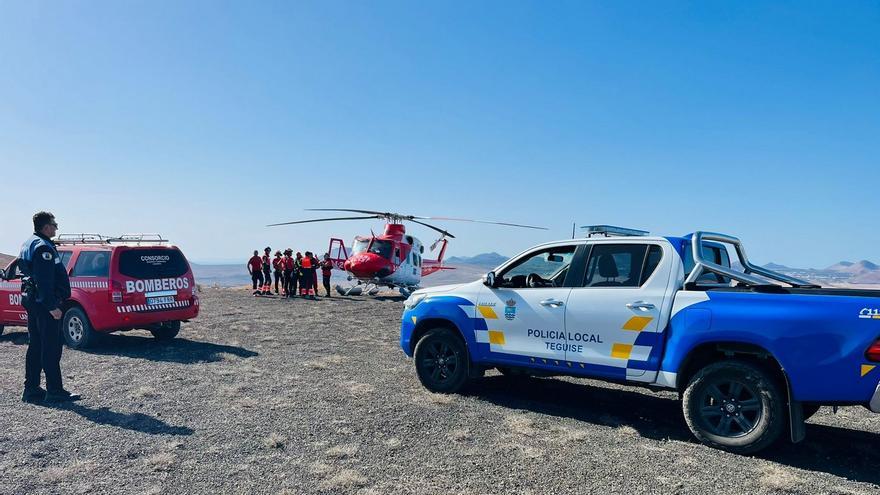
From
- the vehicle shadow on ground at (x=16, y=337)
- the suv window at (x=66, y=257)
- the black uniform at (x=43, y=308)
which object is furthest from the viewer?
the vehicle shadow on ground at (x=16, y=337)

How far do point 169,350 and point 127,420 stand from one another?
14.6 feet

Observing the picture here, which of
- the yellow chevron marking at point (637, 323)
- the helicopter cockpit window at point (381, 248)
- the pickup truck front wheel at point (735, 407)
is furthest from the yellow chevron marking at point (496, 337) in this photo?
the helicopter cockpit window at point (381, 248)

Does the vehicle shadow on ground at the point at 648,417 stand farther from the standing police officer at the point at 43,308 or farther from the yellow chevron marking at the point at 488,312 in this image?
the standing police officer at the point at 43,308

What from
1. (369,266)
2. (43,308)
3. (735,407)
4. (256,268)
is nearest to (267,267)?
(256,268)

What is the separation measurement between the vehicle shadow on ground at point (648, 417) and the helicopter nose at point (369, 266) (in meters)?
13.2

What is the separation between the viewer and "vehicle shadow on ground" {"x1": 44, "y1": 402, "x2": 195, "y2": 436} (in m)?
5.54

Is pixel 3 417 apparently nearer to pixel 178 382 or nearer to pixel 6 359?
pixel 178 382

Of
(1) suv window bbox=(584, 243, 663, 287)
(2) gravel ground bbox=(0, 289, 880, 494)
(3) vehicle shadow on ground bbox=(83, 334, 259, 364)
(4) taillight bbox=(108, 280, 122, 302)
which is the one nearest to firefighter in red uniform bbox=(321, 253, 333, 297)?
(3) vehicle shadow on ground bbox=(83, 334, 259, 364)

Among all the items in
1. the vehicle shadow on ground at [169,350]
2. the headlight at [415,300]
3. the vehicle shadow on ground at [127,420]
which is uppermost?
the headlight at [415,300]

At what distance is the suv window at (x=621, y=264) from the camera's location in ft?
18.6

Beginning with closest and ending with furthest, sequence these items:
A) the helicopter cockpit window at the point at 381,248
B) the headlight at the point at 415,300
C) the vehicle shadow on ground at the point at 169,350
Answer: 1. the headlight at the point at 415,300
2. the vehicle shadow on ground at the point at 169,350
3. the helicopter cockpit window at the point at 381,248

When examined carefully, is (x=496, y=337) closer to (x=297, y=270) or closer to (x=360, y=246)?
(x=360, y=246)

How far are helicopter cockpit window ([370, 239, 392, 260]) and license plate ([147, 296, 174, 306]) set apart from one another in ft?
37.1

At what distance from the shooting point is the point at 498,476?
14.5 feet
